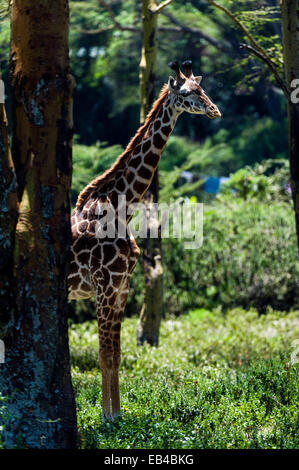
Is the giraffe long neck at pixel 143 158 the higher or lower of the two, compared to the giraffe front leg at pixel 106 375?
higher

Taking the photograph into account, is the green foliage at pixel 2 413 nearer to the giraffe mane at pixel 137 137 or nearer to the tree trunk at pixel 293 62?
the giraffe mane at pixel 137 137

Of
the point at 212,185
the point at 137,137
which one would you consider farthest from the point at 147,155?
the point at 212,185

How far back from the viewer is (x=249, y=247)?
1259 cm

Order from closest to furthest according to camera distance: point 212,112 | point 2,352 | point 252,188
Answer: point 2,352, point 212,112, point 252,188

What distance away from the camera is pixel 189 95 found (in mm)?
6352

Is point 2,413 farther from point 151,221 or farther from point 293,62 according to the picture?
point 151,221

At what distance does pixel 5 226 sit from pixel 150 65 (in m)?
5.74

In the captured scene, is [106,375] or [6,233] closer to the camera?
[6,233]

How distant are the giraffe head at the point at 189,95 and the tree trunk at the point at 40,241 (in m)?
1.61

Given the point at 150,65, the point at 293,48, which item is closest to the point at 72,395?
the point at 293,48

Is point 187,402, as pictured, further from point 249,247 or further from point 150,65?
point 249,247

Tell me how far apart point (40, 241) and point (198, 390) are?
263 cm

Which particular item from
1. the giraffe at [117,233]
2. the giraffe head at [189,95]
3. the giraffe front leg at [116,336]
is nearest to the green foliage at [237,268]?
the giraffe at [117,233]

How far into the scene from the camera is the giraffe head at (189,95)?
6280 millimetres
